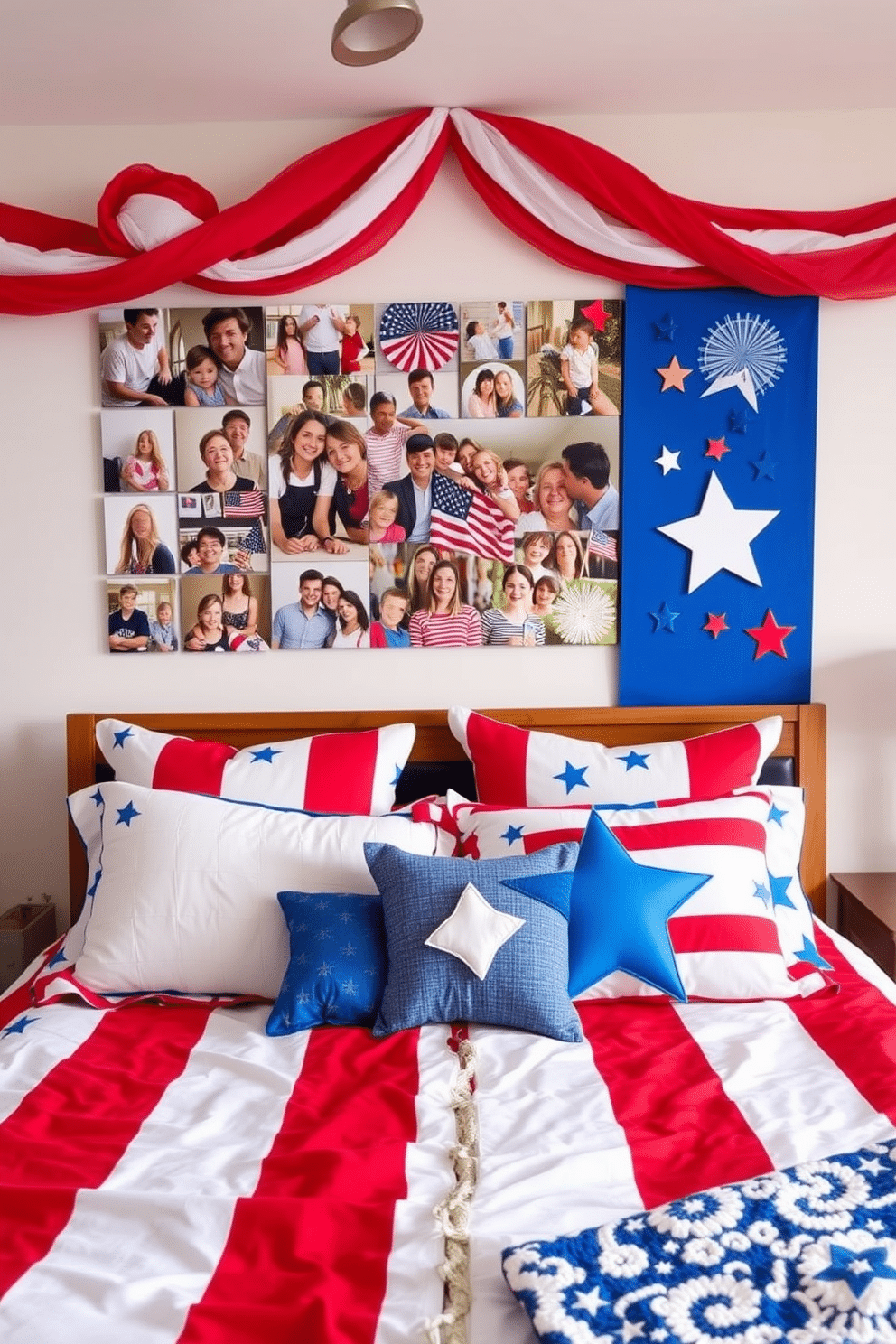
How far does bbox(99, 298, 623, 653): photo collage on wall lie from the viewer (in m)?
2.62

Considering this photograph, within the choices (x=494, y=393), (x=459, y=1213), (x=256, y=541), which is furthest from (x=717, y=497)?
(x=459, y=1213)

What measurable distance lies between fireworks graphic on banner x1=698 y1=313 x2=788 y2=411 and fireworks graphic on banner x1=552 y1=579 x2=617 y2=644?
0.57 m

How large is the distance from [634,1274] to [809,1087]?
63cm

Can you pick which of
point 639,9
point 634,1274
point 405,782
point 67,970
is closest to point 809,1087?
point 634,1274

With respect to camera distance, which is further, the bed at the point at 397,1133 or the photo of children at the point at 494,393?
the photo of children at the point at 494,393

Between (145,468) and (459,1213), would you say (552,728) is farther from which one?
(459,1213)

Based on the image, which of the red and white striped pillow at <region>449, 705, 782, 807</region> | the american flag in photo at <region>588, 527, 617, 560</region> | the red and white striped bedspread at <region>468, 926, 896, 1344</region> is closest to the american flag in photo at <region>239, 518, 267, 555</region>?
the red and white striped pillow at <region>449, 705, 782, 807</region>

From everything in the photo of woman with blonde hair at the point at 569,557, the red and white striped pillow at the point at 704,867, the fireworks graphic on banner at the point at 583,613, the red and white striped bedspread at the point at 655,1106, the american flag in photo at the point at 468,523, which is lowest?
the red and white striped bedspread at the point at 655,1106

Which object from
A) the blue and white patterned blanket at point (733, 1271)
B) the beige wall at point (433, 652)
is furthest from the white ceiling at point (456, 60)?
the blue and white patterned blanket at point (733, 1271)

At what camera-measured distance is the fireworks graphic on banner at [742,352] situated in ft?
8.54

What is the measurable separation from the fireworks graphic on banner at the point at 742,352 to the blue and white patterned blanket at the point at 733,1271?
187 centimetres

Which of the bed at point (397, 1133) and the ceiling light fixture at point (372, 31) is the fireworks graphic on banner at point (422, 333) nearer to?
the ceiling light fixture at point (372, 31)

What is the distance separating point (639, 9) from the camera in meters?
A: 2.12

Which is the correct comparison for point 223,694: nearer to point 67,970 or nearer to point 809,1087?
point 67,970
